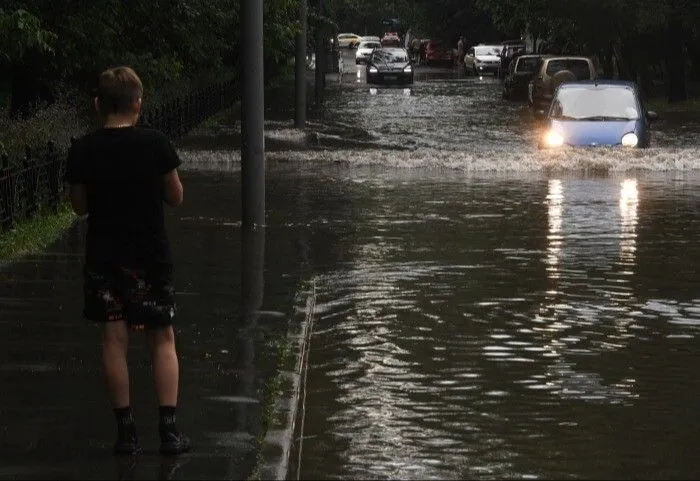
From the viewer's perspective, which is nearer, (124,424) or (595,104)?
(124,424)

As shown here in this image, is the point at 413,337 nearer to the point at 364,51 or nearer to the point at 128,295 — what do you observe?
the point at 128,295

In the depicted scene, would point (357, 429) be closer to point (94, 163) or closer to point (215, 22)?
point (94, 163)

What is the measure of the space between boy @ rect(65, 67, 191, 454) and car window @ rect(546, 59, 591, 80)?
40.7 metres

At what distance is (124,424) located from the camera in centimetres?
766

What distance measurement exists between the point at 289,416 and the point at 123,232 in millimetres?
1429

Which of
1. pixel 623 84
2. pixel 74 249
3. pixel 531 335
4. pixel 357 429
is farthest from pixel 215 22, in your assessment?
pixel 357 429

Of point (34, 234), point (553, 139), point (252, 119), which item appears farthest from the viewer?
point (553, 139)

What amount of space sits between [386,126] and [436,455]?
33.2 m

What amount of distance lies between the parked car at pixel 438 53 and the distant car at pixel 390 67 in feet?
105

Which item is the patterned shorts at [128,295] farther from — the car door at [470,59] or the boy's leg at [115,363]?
the car door at [470,59]

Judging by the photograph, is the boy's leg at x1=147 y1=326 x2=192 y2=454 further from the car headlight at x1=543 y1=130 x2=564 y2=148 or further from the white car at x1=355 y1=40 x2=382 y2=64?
the white car at x1=355 y1=40 x2=382 y2=64

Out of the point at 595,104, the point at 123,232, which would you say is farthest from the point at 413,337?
the point at 595,104

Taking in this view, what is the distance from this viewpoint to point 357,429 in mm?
8477

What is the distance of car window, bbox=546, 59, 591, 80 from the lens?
48.0m
